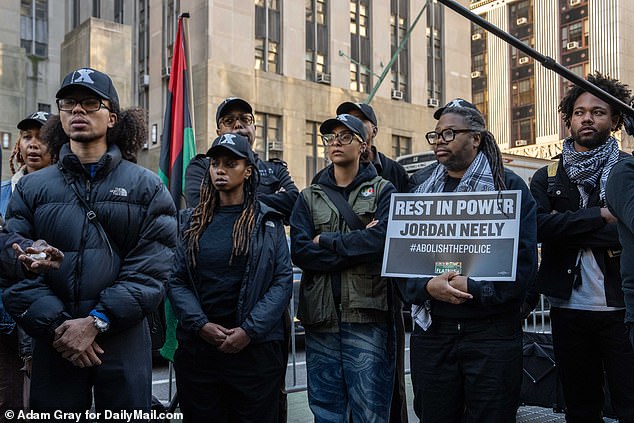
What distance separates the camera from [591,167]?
4496mm

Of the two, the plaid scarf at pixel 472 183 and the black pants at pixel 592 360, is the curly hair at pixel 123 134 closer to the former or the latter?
the plaid scarf at pixel 472 183

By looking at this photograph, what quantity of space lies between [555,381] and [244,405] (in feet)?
9.27

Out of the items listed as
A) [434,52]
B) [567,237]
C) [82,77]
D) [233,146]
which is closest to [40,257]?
[82,77]

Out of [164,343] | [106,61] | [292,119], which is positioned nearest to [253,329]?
[164,343]

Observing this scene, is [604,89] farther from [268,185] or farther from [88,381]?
[88,381]

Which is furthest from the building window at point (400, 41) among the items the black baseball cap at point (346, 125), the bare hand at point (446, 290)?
the bare hand at point (446, 290)

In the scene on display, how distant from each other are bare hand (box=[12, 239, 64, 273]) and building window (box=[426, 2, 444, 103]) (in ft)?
133

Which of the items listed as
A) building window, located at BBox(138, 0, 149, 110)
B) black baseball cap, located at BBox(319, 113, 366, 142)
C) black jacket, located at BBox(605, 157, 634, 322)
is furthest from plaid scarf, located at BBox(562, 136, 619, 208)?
building window, located at BBox(138, 0, 149, 110)

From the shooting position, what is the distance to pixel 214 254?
4.27m

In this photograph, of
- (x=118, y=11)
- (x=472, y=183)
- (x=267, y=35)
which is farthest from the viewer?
(x=118, y=11)

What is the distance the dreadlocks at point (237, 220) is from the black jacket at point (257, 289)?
1.7 inches

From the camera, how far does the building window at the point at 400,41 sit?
4056cm

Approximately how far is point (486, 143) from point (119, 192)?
2.20 meters

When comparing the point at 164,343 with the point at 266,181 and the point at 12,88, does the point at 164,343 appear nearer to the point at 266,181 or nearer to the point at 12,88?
the point at 266,181
